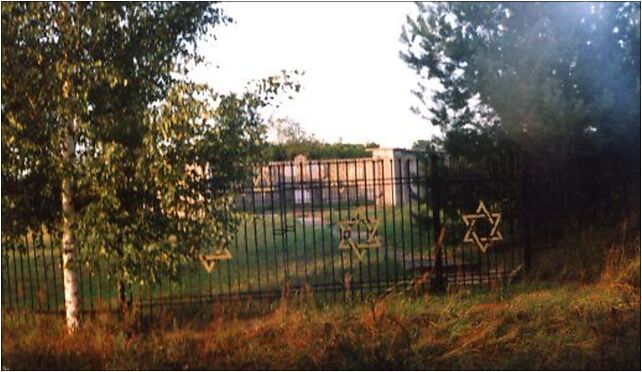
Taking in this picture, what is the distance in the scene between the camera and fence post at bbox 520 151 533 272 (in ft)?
26.8

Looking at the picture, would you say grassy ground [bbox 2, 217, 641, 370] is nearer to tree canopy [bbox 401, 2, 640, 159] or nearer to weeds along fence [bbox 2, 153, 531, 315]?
weeds along fence [bbox 2, 153, 531, 315]

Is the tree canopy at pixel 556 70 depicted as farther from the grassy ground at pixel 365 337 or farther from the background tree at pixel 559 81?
the grassy ground at pixel 365 337

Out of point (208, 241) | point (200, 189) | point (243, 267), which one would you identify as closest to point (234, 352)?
point (208, 241)

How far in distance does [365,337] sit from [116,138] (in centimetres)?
309

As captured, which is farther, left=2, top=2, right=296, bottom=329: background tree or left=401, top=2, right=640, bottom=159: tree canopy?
left=401, top=2, right=640, bottom=159: tree canopy

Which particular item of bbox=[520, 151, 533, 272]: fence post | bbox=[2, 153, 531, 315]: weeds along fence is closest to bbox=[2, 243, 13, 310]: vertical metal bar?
bbox=[2, 153, 531, 315]: weeds along fence

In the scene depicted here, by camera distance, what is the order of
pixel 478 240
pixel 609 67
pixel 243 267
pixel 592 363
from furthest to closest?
pixel 243 267 < pixel 609 67 < pixel 478 240 < pixel 592 363

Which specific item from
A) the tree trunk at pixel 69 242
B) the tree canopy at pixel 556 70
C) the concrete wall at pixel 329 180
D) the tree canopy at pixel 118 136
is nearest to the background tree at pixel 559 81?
the tree canopy at pixel 556 70

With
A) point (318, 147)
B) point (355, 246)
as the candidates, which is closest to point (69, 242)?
point (355, 246)

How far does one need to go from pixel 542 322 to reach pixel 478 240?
1.87 meters

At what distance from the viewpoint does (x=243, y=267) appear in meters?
11.0

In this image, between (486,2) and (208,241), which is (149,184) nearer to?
(208,241)

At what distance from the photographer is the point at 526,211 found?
330 inches

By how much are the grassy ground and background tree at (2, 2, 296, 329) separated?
78cm
